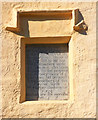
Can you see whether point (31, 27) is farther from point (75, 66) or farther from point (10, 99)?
point (10, 99)

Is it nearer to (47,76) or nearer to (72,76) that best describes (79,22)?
(72,76)

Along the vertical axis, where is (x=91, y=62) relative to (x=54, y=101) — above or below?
above

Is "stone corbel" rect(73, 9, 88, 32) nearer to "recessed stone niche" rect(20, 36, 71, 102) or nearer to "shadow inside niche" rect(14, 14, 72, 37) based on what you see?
"shadow inside niche" rect(14, 14, 72, 37)

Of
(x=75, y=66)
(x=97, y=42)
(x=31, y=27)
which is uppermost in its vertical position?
(x=31, y=27)

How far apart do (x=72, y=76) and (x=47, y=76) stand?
0.42 m

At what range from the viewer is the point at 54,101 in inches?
129

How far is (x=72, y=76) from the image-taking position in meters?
3.21

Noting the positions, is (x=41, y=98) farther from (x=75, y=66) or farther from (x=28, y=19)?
(x=28, y=19)

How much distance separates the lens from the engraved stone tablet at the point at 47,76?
333 cm

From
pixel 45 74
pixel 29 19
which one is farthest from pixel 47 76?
pixel 29 19

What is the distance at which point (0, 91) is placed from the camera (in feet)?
10.5

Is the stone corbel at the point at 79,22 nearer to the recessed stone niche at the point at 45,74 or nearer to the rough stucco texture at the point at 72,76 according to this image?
the rough stucco texture at the point at 72,76

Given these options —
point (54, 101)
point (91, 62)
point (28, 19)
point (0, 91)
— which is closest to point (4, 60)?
point (0, 91)

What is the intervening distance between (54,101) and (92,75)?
2.48 feet
